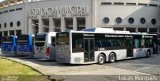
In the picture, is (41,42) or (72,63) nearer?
(72,63)

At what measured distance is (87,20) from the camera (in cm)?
6156

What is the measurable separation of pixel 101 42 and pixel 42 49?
16.0 feet

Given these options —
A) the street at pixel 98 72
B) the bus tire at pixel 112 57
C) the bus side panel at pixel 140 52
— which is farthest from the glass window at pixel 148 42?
the street at pixel 98 72

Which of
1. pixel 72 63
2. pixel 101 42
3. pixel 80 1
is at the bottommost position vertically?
pixel 72 63

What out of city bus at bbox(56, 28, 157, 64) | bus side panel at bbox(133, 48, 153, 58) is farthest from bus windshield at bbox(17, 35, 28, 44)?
bus side panel at bbox(133, 48, 153, 58)

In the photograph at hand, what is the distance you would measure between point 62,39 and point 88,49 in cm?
189

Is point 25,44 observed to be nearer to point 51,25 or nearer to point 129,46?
point 129,46

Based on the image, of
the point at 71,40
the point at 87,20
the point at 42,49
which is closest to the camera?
the point at 71,40

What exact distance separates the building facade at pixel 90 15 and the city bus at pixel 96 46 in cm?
3694

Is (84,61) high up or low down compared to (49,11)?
down

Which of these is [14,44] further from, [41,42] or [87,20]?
[87,20]

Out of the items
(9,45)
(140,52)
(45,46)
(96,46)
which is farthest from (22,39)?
(140,52)

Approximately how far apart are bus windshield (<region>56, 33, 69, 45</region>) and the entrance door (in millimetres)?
1213

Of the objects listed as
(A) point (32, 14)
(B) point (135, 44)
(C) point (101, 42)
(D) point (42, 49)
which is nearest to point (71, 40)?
(C) point (101, 42)
